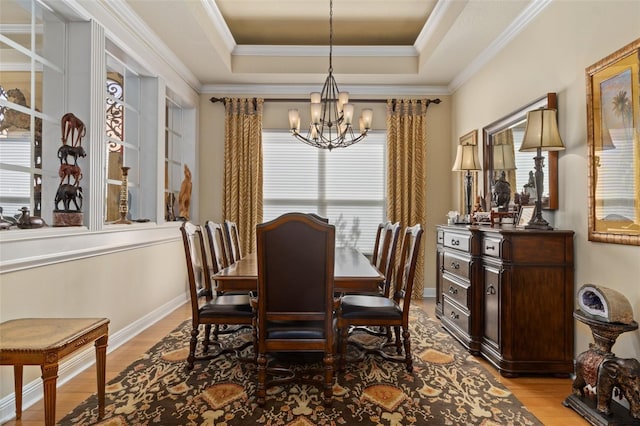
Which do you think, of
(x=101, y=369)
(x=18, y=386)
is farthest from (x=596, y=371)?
(x=18, y=386)


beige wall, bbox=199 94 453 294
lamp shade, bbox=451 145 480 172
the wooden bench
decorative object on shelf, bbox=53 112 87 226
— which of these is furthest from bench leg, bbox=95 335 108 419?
lamp shade, bbox=451 145 480 172

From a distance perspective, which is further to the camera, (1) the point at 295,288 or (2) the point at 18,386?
(1) the point at 295,288

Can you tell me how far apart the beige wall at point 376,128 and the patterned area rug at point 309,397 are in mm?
2548

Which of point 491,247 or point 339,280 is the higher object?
point 491,247

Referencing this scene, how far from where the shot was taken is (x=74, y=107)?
284cm

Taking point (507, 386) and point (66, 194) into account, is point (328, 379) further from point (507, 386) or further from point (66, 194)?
point (66, 194)

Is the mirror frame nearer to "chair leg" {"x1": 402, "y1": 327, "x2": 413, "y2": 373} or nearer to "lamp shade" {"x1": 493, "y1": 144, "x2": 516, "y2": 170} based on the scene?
"lamp shade" {"x1": 493, "y1": 144, "x2": 516, "y2": 170}

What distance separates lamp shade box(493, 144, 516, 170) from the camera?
347 centimetres

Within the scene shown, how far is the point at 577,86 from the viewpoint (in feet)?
8.66

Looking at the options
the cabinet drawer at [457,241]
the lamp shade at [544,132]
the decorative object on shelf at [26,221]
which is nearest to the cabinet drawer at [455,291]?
the cabinet drawer at [457,241]

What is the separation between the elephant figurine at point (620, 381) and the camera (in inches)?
77.0

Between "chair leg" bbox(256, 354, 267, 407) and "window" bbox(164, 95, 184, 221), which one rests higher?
"window" bbox(164, 95, 184, 221)

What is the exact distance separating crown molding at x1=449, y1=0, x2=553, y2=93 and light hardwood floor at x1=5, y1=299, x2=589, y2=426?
2788 millimetres

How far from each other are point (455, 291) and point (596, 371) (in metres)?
1.40
